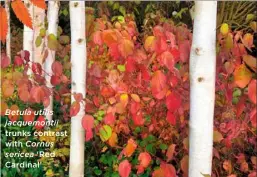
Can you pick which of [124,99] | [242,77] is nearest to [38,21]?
[124,99]

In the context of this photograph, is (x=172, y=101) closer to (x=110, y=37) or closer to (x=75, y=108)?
(x=110, y=37)

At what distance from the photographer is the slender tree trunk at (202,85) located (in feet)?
4.76

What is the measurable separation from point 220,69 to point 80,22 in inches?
25.7

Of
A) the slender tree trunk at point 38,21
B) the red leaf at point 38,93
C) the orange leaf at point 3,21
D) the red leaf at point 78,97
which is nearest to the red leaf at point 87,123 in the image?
the red leaf at point 78,97

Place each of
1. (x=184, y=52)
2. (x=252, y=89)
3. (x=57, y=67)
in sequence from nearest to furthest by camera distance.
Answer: (x=252, y=89), (x=184, y=52), (x=57, y=67)

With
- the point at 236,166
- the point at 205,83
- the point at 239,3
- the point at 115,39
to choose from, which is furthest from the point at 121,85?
the point at 239,3

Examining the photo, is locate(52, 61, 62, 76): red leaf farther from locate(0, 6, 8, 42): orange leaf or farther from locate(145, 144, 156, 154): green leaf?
locate(0, 6, 8, 42): orange leaf

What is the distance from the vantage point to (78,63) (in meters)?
2.05

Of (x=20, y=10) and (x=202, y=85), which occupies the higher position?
(x=20, y=10)

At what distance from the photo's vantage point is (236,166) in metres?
2.27

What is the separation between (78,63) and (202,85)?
2.41 feet

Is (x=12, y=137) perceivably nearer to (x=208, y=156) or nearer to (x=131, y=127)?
(x=131, y=127)

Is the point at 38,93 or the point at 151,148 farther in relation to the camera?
the point at 151,148

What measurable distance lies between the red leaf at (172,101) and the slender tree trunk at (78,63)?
1.76 ft
